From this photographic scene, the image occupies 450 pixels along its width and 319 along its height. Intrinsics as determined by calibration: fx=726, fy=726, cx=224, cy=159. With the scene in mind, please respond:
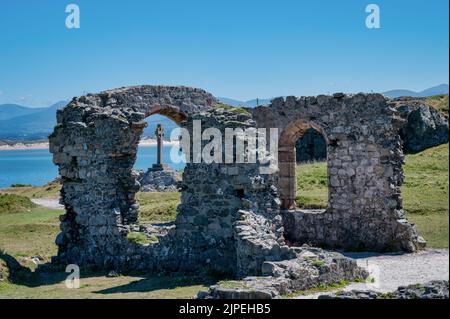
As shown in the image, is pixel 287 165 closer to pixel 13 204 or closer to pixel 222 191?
pixel 222 191

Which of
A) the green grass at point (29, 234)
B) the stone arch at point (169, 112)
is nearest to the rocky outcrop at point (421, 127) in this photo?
the stone arch at point (169, 112)

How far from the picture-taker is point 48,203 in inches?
1442

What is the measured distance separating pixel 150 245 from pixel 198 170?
232 centimetres

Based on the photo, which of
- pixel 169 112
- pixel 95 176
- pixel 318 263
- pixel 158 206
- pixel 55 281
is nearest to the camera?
pixel 318 263

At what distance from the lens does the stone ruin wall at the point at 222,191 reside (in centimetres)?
1664

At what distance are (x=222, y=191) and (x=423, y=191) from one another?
1155 centimetres

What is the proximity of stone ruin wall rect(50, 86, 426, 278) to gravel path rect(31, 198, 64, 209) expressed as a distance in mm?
11863

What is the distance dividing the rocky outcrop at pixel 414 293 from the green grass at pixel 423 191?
6.91m

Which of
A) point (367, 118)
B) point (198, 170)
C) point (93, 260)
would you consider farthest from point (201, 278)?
point (367, 118)

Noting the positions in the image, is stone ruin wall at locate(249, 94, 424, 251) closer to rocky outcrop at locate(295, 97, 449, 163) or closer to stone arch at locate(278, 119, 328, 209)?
stone arch at locate(278, 119, 328, 209)

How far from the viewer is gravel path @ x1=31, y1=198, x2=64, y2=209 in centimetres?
3467

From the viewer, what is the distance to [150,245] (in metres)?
18.0

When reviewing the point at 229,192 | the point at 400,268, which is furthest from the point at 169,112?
the point at 400,268
